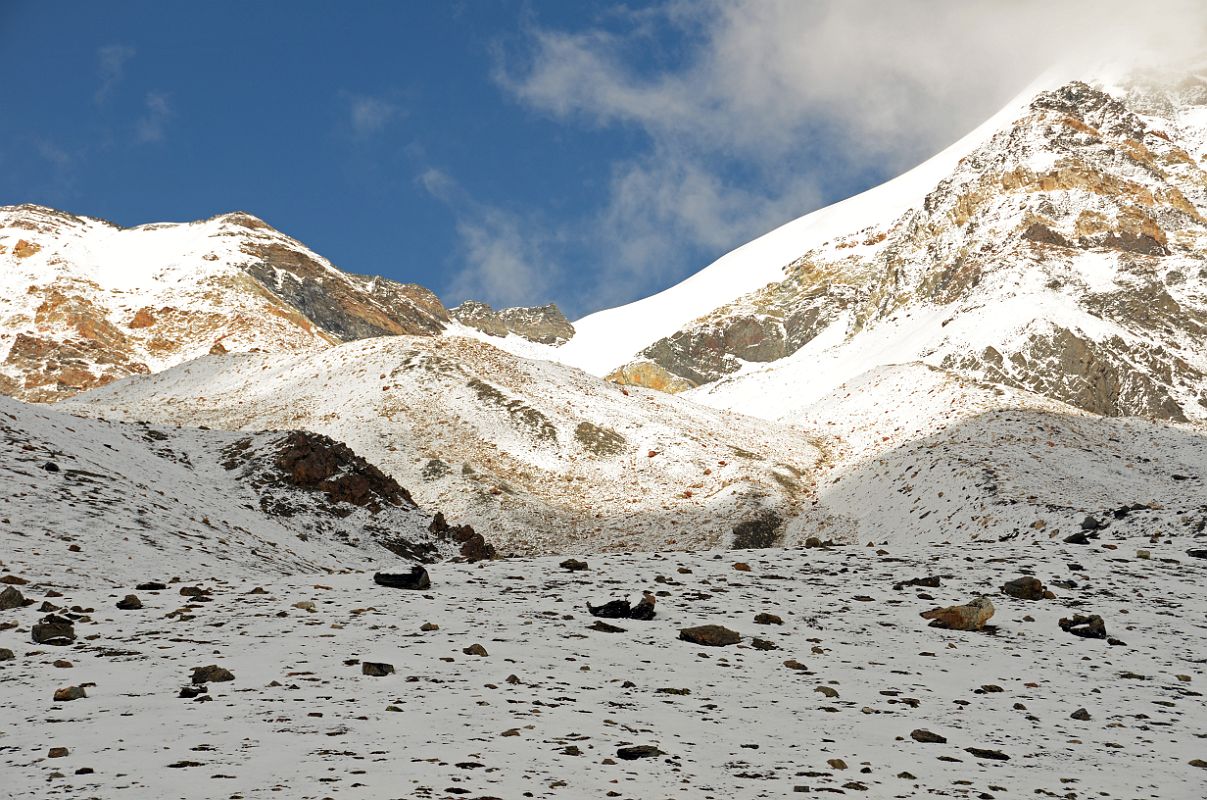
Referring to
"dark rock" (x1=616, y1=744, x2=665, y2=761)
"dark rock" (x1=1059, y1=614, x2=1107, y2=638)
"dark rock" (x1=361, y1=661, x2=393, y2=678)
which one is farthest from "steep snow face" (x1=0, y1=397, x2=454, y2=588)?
"dark rock" (x1=1059, y1=614, x2=1107, y2=638)

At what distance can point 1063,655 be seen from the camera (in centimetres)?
1219

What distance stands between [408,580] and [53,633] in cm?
479

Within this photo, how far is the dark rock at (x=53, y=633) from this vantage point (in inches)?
433

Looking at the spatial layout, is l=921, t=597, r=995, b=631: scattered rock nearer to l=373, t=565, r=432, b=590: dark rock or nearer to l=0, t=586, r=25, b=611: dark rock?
l=373, t=565, r=432, b=590: dark rock

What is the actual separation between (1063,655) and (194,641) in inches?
423

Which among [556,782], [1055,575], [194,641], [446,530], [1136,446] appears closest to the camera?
[556,782]

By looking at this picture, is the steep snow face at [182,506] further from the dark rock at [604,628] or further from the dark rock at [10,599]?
the dark rock at [604,628]

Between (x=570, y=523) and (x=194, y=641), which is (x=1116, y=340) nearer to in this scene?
(x=570, y=523)

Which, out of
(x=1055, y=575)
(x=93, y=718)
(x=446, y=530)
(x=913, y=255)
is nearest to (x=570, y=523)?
(x=446, y=530)

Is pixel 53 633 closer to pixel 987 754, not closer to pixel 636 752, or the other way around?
→ pixel 636 752

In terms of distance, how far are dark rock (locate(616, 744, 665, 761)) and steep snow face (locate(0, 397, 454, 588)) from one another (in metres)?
10.7

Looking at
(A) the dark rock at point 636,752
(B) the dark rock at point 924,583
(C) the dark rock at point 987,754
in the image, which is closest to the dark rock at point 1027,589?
(B) the dark rock at point 924,583

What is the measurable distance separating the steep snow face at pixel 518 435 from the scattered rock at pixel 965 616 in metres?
18.5

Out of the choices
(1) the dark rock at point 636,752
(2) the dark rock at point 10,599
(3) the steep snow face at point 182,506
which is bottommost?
(1) the dark rock at point 636,752
